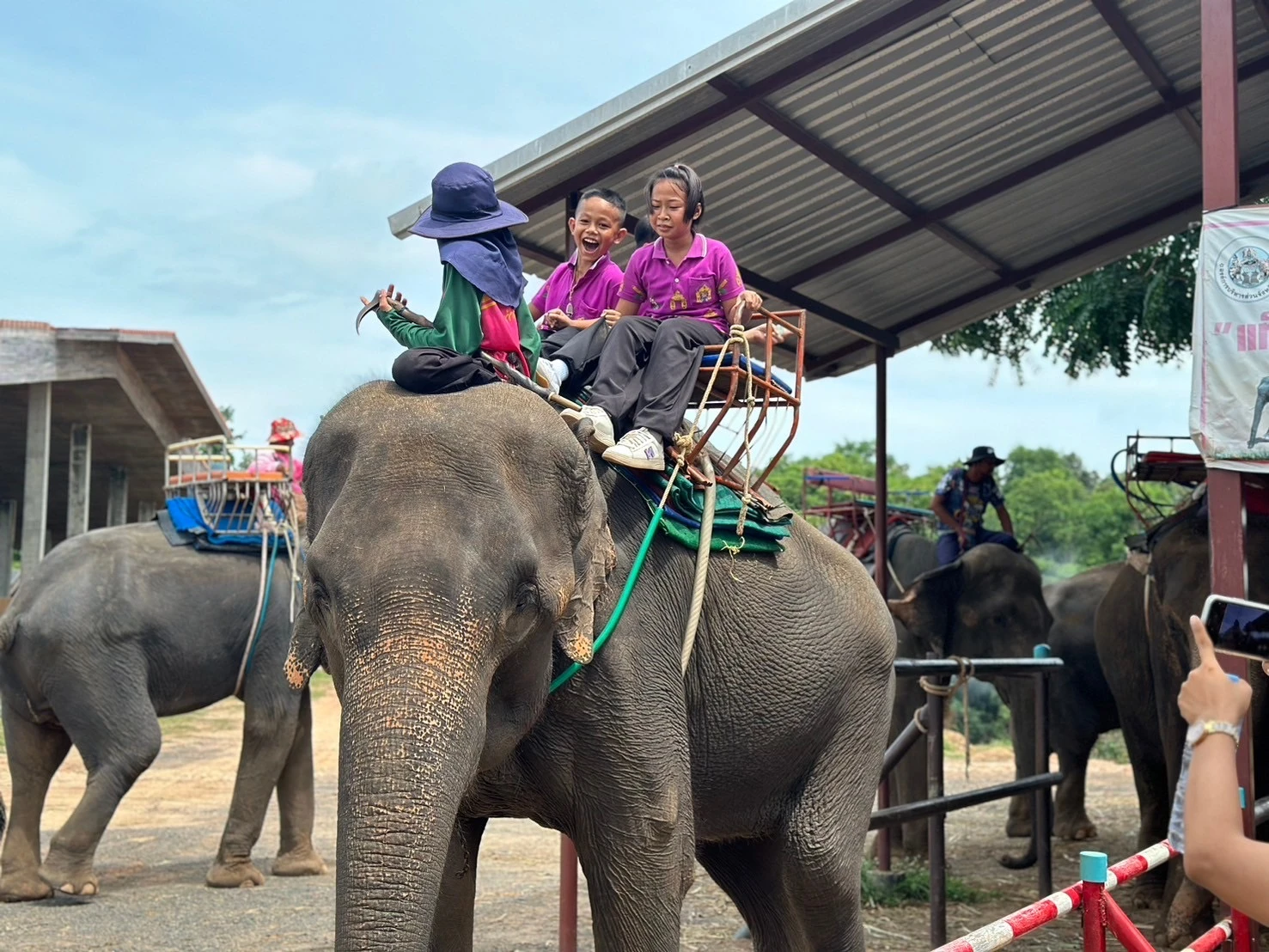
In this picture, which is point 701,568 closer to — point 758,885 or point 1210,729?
point 758,885

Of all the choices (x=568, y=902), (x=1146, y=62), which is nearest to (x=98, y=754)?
(x=568, y=902)

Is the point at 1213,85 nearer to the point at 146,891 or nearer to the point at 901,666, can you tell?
the point at 901,666

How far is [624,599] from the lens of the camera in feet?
12.0

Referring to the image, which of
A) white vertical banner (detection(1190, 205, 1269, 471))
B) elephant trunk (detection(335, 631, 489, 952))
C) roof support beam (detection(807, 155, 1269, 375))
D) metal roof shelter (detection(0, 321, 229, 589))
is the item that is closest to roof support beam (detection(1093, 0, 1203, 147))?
roof support beam (detection(807, 155, 1269, 375))

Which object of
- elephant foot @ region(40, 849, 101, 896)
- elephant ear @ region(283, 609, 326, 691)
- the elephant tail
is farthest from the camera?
the elephant tail

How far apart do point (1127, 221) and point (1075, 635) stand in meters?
3.45

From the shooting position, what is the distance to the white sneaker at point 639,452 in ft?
12.2

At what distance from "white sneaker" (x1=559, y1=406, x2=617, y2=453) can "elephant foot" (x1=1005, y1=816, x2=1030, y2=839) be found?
7.87m

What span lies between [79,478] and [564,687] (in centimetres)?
1653

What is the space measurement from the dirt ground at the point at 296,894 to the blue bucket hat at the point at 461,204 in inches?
162

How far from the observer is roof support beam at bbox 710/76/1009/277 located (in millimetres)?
6152

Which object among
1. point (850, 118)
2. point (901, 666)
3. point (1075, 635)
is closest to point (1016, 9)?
point (850, 118)

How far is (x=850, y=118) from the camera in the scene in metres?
6.93

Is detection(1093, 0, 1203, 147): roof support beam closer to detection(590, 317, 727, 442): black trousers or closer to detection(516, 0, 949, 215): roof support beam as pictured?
→ detection(516, 0, 949, 215): roof support beam
